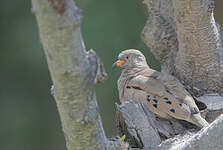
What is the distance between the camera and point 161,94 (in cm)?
531

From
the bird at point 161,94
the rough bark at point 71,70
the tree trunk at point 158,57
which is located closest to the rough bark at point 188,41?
the tree trunk at point 158,57

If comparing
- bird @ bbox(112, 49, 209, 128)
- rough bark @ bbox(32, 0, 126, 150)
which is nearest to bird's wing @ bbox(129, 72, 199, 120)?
bird @ bbox(112, 49, 209, 128)

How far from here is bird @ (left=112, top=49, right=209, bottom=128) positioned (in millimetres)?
5012

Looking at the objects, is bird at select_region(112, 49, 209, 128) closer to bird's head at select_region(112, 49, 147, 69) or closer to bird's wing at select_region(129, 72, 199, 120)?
bird's wing at select_region(129, 72, 199, 120)

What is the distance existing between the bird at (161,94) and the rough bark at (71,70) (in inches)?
56.1

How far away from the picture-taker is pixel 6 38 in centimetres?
915

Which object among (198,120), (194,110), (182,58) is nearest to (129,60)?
(182,58)

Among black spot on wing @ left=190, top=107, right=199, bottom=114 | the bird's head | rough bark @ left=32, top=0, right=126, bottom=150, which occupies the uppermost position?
rough bark @ left=32, top=0, right=126, bottom=150

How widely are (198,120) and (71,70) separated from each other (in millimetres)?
1968

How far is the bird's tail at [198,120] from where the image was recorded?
16.0 ft

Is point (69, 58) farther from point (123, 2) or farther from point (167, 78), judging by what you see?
point (123, 2)

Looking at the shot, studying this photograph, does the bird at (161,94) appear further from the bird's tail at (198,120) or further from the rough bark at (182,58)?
the rough bark at (182,58)

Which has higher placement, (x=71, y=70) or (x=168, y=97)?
(x=71, y=70)

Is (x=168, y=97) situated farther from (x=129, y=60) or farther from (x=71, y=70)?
(x=71, y=70)
